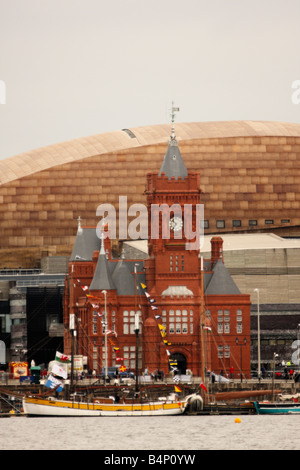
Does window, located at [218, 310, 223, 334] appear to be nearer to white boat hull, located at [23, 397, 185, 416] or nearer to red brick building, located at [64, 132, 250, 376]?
red brick building, located at [64, 132, 250, 376]

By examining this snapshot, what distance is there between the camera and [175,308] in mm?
182875

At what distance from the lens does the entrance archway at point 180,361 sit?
592 feet

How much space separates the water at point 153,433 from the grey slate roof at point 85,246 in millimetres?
46616

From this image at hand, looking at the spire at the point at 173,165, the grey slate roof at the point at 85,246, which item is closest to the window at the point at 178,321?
the spire at the point at 173,165

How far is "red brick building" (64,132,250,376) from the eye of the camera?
180500mm

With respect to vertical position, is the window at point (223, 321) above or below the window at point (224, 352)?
above

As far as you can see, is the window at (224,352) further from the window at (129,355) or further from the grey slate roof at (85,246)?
the grey slate roof at (85,246)

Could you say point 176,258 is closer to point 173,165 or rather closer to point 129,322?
point 129,322

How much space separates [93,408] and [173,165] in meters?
43.8

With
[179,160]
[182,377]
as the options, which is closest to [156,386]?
[182,377]

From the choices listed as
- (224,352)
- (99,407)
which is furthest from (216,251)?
(99,407)

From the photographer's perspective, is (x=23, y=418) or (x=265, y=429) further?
(x=23, y=418)
